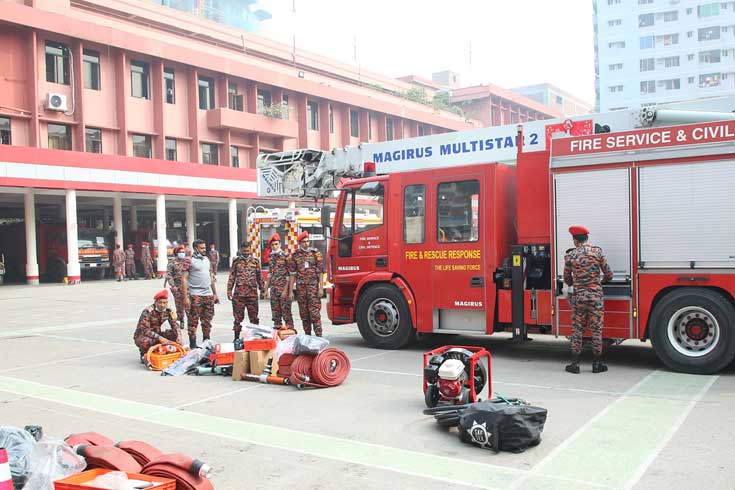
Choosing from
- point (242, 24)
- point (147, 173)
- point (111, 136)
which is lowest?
point (147, 173)

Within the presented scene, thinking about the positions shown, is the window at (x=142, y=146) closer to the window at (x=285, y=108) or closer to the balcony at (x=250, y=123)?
the balcony at (x=250, y=123)

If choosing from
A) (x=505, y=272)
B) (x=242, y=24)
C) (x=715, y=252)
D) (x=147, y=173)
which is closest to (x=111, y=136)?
(x=147, y=173)

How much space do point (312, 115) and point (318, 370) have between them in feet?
137

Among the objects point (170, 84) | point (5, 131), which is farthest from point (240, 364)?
point (170, 84)

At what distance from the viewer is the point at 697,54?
78.2m

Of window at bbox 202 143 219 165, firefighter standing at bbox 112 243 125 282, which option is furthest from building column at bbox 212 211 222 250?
firefighter standing at bbox 112 243 125 282

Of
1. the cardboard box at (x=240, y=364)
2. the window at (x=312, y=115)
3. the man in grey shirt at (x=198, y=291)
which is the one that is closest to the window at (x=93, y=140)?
the window at (x=312, y=115)

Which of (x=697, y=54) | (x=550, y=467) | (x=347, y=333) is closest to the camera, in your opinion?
(x=550, y=467)

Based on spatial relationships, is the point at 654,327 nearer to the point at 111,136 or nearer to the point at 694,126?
the point at 694,126

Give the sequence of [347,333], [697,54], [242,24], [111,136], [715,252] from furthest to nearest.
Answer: [242,24] < [697,54] < [111,136] < [347,333] < [715,252]

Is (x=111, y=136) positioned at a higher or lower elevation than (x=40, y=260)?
higher

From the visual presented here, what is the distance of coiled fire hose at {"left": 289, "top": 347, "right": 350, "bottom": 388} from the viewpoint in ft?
25.4

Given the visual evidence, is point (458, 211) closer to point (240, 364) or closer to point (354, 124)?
point (240, 364)

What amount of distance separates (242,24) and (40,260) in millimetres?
82848
